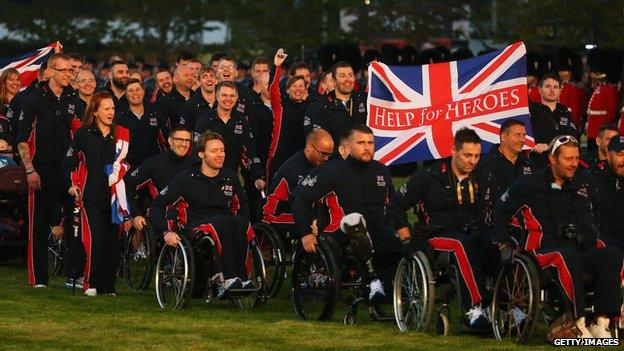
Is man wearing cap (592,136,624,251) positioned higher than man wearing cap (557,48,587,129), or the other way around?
man wearing cap (557,48,587,129)

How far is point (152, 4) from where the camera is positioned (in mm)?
60094

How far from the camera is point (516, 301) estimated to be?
13.9 metres

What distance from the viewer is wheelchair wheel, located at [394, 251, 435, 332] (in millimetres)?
14266

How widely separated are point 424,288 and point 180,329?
194 cm

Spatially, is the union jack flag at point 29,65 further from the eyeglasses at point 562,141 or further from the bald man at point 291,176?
the eyeglasses at point 562,141

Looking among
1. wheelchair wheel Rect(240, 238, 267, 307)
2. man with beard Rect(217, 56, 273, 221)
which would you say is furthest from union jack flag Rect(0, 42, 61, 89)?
wheelchair wheel Rect(240, 238, 267, 307)

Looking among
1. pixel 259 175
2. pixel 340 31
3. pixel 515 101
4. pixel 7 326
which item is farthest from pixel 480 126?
pixel 340 31

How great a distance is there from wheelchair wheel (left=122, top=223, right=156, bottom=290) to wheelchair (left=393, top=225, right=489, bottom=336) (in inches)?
128

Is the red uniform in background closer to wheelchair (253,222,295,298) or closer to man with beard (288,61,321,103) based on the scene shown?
man with beard (288,61,321,103)

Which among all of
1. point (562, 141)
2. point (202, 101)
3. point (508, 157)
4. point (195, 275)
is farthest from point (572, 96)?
point (562, 141)

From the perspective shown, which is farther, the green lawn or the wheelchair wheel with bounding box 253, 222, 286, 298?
the wheelchair wheel with bounding box 253, 222, 286, 298

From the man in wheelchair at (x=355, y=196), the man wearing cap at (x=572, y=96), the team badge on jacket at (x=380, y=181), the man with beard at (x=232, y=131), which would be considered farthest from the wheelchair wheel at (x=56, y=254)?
the man wearing cap at (x=572, y=96)

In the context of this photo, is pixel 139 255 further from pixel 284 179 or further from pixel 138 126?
pixel 138 126

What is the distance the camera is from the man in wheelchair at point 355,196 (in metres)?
15.4
